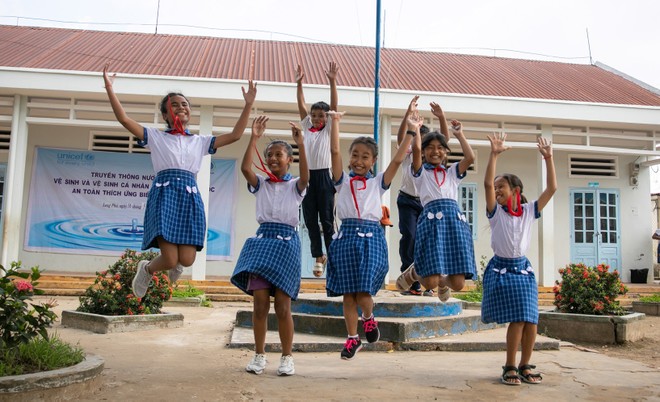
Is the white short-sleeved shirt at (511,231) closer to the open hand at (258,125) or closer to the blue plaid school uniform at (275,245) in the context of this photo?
the blue plaid school uniform at (275,245)

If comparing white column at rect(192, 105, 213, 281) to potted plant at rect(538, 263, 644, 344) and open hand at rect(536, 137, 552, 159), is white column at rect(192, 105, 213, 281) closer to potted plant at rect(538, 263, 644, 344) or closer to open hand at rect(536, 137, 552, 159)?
potted plant at rect(538, 263, 644, 344)

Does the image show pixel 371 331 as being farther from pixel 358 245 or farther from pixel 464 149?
pixel 464 149

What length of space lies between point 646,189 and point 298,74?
11.8m

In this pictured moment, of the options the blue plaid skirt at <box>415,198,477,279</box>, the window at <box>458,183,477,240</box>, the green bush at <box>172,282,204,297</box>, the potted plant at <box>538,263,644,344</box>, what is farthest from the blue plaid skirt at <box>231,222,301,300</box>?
the window at <box>458,183,477,240</box>

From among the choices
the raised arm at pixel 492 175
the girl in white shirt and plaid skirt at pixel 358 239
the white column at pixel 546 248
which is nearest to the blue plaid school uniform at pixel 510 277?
the raised arm at pixel 492 175

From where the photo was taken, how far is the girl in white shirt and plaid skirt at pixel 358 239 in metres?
4.12

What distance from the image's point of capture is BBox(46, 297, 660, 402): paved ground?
11.6 feet

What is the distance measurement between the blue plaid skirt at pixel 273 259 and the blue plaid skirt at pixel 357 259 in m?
0.28

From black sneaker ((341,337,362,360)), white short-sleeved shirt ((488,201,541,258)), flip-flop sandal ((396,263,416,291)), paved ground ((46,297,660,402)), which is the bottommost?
paved ground ((46,297,660,402))

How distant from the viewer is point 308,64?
1398cm

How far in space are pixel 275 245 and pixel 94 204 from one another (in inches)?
365

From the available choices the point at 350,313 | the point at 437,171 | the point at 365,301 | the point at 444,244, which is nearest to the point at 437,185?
the point at 437,171

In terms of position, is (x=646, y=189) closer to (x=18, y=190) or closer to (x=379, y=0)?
(x=379, y=0)

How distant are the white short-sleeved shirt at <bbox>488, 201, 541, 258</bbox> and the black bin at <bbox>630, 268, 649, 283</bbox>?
10960 millimetres
